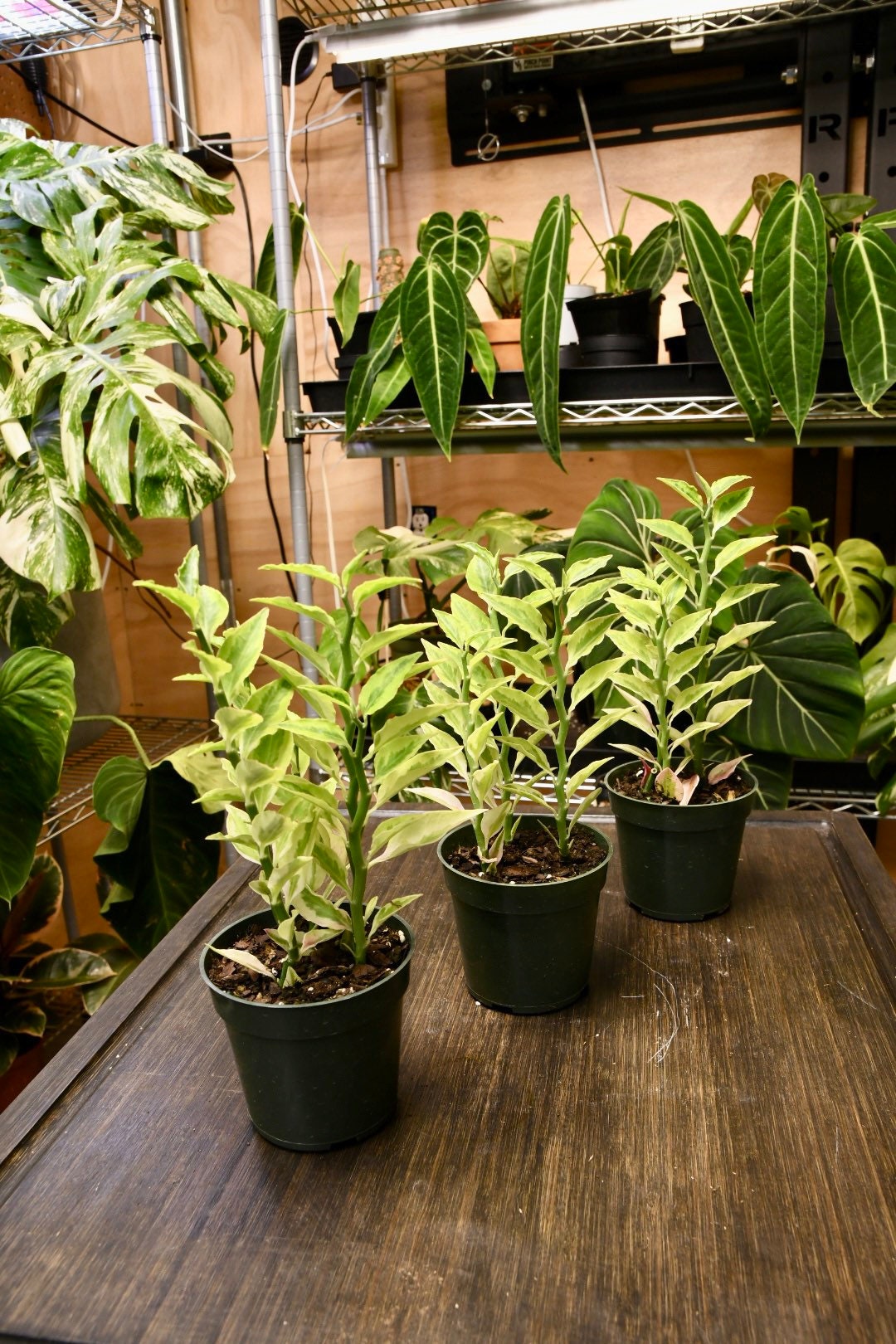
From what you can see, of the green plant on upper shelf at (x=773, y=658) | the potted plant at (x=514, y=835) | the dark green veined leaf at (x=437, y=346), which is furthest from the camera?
the dark green veined leaf at (x=437, y=346)

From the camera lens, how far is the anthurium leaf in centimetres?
124

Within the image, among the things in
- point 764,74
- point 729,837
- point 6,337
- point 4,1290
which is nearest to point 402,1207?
point 4,1290

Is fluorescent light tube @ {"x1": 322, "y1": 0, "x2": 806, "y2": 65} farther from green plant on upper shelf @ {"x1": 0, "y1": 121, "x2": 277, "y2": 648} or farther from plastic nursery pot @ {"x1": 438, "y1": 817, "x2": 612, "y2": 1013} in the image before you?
plastic nursery pot @ {"x1": 438, "y1": 817, "x2": 612, "y2": 1013}

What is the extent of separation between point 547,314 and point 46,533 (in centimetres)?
68

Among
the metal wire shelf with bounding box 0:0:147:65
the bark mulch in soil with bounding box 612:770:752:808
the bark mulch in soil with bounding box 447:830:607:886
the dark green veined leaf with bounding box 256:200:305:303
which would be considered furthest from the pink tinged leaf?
the metal wire shelf with bounding box 0:0:147:65

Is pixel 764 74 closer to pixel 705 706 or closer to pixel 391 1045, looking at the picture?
pixel 705 706

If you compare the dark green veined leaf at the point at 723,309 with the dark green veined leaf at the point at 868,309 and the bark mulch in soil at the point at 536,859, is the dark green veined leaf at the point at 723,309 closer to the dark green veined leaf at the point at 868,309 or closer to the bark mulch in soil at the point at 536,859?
the dark green veined leaf at the point at 868,309

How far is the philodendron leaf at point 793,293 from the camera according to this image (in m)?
1.15

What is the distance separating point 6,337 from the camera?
1178 mm

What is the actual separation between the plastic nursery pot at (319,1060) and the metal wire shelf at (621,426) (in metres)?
0.99

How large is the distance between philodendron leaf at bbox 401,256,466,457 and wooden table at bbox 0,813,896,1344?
77 cm

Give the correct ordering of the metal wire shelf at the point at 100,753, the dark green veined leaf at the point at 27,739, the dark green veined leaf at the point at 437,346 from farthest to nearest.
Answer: the metal wire shelf at the point at 100,753 → the dark green veined leaf at the point at 437,346 → the dark green veined leaf at the point at 27,739

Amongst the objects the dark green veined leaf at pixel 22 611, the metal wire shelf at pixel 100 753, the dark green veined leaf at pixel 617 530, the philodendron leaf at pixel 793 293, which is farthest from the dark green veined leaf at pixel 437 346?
the metal wire shelf at pixel 100 753

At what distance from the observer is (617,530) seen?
113 centimetres
